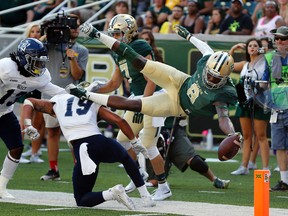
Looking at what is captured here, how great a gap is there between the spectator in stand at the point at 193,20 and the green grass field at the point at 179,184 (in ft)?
11.2

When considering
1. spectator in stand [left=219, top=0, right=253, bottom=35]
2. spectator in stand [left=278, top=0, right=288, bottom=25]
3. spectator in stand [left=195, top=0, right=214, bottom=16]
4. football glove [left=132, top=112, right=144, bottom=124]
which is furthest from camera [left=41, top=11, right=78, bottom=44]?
spectator in stand [left=195, top=0, right=214, bottom=16]

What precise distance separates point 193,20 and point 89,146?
8.29 m

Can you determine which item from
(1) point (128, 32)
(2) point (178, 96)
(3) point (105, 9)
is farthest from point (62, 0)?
(2) point (178, 96)

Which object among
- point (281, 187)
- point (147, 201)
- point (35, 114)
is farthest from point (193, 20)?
point (147, 201)

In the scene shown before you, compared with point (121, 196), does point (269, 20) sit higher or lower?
lower

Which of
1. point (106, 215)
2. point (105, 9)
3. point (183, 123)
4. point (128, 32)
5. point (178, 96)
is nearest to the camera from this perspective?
point (106, 215)

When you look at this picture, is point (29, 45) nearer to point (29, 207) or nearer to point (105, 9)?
point (29, 207)

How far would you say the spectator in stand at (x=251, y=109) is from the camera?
11.3 meters

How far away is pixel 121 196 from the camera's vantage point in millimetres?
8625

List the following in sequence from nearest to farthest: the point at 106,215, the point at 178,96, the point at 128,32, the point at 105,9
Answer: the point at 106,215 → the point at 178,96 → the point at 128,32 → the point at 105,9

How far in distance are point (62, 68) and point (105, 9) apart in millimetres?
5987

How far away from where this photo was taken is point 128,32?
10094 millimetres

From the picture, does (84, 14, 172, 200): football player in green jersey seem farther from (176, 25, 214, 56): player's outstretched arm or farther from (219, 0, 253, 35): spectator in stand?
(219, 0, 253, 35): spectator in stand

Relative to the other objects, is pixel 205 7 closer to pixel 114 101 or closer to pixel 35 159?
pixel 35 159
